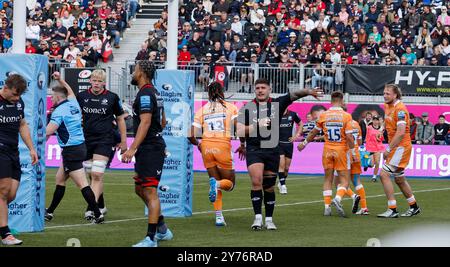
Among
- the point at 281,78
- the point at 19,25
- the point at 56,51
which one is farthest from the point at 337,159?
the point at 56,51

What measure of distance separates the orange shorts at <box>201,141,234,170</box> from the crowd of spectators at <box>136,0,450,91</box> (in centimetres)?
1842

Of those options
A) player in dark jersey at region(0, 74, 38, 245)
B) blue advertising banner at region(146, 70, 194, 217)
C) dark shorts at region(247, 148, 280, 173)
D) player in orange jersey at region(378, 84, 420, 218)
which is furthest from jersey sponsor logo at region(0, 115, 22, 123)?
player in orange jersey at region(378, 84, 420, 218)

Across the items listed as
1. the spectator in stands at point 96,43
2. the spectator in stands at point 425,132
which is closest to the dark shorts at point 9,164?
the spectator in stands at point 425,132

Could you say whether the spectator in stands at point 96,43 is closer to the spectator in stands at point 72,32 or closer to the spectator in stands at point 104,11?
the spectator in stands at point 72,32

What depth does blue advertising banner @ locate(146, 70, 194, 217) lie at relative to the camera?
676 inches

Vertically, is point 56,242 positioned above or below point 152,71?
below

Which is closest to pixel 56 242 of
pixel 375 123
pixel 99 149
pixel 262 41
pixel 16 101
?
pixel 16 101

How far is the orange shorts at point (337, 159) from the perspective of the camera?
1786 centimetres

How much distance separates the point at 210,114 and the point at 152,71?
9.06ft

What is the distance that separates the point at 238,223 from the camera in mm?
16125

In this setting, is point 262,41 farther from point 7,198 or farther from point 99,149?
point 7,198

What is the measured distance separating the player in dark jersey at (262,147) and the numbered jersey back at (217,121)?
0.51 meters

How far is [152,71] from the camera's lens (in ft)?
43.3

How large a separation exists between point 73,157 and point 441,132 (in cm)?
1913
